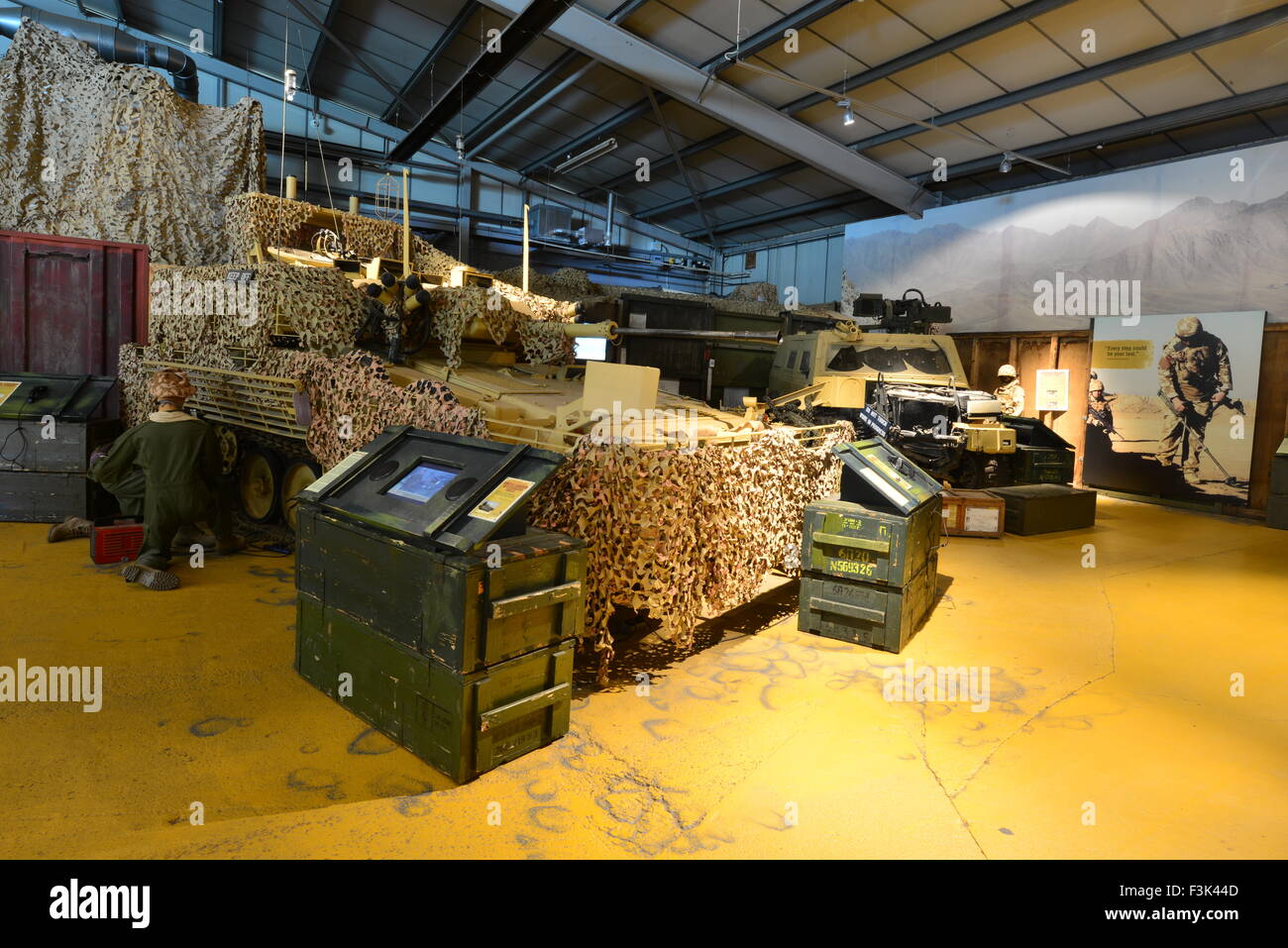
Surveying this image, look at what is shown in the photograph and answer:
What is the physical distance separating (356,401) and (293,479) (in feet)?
5.69

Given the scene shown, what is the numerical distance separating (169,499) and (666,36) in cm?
984

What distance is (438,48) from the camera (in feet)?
42.0

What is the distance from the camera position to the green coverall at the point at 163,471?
5230 mm

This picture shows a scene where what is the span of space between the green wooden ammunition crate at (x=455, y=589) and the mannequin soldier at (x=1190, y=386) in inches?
438

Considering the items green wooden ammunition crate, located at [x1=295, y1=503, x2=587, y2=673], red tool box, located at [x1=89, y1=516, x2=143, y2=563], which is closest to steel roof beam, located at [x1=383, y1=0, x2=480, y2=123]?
red tool box, located at [x1=89, y1=516, x2=143, y2=563]

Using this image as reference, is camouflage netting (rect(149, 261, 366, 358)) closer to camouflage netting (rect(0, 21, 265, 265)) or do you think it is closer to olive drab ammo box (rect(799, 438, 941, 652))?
olive drab ammo box (rect(799, 438, 941, 652))

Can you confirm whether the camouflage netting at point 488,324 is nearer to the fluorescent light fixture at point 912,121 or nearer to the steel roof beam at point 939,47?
the fluorescent light fixture at point 912,121

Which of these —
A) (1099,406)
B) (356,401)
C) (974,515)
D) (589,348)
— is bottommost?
(974,515)

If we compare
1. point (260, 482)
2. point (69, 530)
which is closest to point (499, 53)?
point (260, 482)

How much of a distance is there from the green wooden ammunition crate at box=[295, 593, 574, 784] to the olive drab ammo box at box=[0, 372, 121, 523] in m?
4.39

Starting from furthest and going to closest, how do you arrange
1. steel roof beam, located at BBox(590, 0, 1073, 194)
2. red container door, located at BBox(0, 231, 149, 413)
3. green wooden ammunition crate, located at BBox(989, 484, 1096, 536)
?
steel roof beam, located at BBox(590, 0, 1073, 194), green wooden ammunition crate, located at BBox(989, 484, 1096, 536), red container door, located at BBox(0, 231, 149, 413)

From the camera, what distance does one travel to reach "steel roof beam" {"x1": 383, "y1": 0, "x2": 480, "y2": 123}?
1152 centimetres

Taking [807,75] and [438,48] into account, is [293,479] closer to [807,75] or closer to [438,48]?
[438,48]

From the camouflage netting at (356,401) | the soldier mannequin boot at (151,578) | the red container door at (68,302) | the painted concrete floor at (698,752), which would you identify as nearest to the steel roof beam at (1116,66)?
the painted concrete floor at (698,752)
